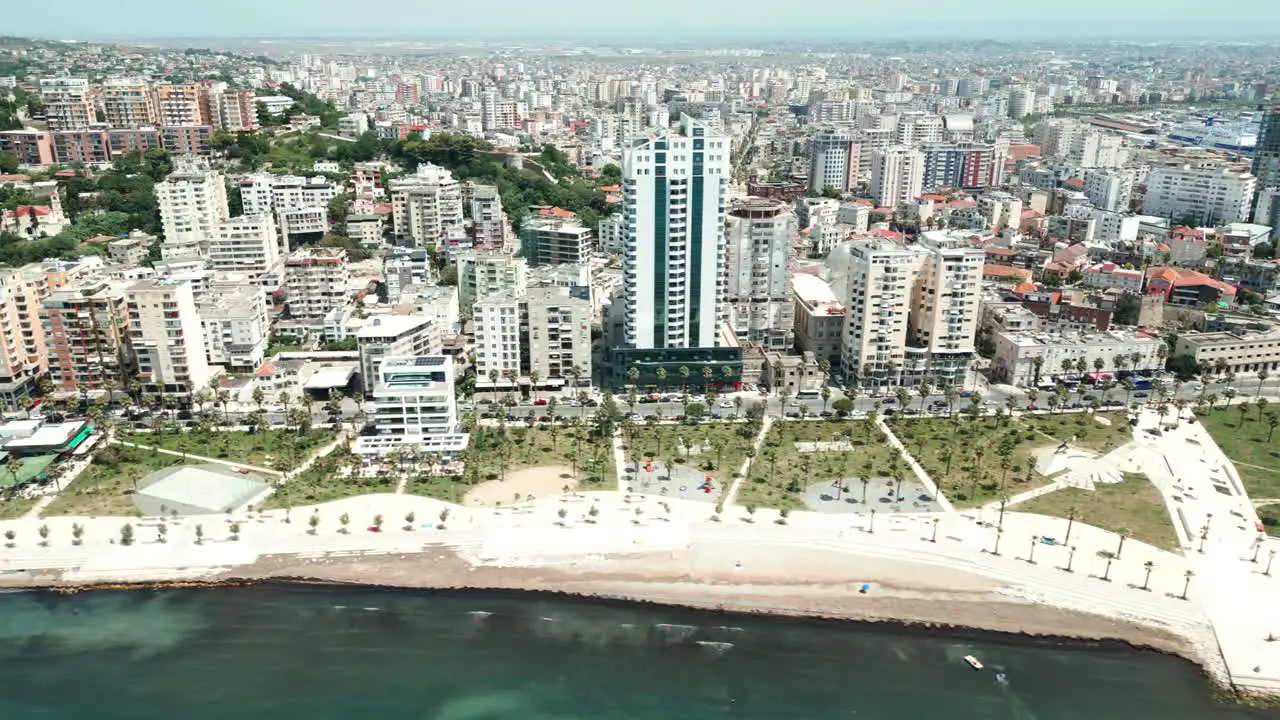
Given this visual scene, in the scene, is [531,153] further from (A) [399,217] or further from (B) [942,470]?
(B) [942,470]

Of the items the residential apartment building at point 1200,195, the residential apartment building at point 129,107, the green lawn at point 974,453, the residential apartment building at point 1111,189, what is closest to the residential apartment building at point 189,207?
the residential apartment building at point 129,107

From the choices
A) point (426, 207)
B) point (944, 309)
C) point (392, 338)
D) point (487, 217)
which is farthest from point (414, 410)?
point (426, 207)

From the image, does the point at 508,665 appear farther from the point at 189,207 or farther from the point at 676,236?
the point at 189,207

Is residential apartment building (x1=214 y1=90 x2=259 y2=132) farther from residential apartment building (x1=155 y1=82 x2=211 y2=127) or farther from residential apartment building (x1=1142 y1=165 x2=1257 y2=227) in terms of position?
residential apartment building (x1=1142 y1=165 x2=1257 y2=227)

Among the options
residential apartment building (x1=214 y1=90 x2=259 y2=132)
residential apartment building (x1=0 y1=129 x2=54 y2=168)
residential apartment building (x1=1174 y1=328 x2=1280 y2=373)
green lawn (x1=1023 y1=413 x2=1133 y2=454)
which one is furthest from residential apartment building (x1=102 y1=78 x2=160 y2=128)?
residential apartment building (x1=1174 y1=328 x2=1280 y2=373)

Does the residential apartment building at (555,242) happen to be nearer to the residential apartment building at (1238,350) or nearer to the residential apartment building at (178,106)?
the residential apartment building at (1238,350)
